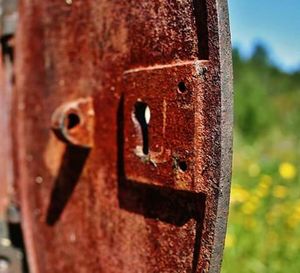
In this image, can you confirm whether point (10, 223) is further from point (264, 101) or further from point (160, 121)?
point (264, 101)

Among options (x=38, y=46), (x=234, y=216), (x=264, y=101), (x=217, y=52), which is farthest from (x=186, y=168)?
(x=264, y=101)

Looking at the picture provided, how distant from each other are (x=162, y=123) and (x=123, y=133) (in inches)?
5.5

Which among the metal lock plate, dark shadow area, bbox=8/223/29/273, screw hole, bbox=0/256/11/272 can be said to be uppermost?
the metal lock plate

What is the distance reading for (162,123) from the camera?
756mm

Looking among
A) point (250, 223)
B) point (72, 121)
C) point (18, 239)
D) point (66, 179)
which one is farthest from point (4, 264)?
point (250, 223)

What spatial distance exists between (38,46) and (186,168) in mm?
565

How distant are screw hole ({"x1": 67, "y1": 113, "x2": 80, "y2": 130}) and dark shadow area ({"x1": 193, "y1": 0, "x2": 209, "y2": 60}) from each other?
353 millimetres

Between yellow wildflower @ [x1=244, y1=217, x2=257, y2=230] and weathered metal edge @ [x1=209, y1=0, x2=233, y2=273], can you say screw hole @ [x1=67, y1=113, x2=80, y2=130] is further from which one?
yellow wildflower @ [x1=244, y1=217, x2=257, y2=230]

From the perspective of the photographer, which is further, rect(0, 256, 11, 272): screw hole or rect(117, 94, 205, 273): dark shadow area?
rect(0, 256, 11, 272): screw hole

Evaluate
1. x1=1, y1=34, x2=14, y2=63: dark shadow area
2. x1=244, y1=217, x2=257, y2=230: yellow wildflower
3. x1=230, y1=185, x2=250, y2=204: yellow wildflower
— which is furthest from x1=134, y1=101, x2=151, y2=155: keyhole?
x1=230, y1=185, x2=250, y2=204: yellow wildflower

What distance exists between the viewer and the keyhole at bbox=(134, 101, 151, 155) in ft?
2.66

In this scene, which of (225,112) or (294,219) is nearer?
(225,112)

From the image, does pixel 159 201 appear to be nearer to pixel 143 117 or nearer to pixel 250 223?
pixel 143 117

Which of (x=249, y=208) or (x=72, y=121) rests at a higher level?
(x=72, y=121)
